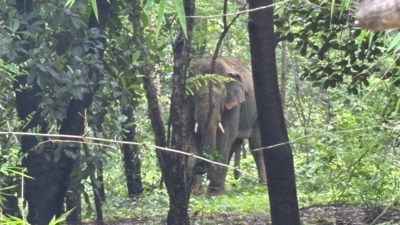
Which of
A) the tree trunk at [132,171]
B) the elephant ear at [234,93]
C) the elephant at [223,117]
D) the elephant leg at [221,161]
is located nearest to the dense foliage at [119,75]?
the tree trunk at [132,171]

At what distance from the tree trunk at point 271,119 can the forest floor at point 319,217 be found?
4.02ft

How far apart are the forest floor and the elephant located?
10.2 feet

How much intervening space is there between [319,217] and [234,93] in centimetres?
528

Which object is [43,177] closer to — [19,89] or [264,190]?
[19,89]

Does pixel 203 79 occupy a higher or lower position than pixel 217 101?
lower

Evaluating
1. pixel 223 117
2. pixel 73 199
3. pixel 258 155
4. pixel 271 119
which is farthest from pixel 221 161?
pixel 271 119

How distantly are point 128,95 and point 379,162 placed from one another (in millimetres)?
2254

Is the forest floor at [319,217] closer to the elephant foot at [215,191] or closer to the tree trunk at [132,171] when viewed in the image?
the tree trunk at [132,171]

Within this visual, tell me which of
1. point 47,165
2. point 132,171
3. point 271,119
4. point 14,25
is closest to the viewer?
point 14,25

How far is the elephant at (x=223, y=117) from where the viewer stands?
1062cm

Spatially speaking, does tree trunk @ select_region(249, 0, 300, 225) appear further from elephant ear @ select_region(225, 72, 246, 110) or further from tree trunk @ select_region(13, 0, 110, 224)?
elephant ear @ select_region(225, 72, 246, 110)

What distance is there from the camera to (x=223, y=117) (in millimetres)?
11945

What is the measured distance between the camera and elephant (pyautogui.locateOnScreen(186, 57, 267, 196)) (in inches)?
418

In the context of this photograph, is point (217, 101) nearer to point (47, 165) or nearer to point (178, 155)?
point (178, 155)
